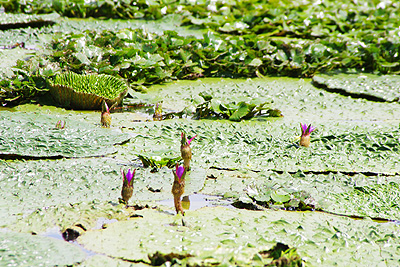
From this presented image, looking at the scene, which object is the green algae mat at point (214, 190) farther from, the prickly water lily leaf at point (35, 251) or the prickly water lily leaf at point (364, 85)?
the prickly water lily leaf at point (364, 85)

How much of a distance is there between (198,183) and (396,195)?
1.22m

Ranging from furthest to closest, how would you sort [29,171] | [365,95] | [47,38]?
[47,38]
[365,95]
[29,171]

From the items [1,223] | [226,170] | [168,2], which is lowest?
[168,2]

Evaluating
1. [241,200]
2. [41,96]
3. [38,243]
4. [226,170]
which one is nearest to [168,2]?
[41,96]

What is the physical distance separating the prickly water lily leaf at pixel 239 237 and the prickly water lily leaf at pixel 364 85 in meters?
2.98

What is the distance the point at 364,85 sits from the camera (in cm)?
564

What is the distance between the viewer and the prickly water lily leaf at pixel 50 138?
3322 mm

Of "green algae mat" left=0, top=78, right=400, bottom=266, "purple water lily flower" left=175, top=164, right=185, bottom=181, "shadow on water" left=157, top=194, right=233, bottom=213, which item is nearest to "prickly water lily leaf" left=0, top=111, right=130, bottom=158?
"green algae mat" left=0, top=78, right=400, bottom=266

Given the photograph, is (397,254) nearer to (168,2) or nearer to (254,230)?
(254,230)

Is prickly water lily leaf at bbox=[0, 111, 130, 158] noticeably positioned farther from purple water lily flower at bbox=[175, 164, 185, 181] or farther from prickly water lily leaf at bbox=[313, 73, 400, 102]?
prickly water lily leaf at bbox=[313, 73, 400, 102]

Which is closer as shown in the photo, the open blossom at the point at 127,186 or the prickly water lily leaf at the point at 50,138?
the open blossom at the point at 127,186

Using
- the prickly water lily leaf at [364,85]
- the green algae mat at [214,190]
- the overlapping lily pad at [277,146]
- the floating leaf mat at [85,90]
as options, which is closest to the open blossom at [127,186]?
Answer: the green algae mat at [214,190]

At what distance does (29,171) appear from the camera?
295 cm

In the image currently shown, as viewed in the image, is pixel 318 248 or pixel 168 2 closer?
pixel 318 248
